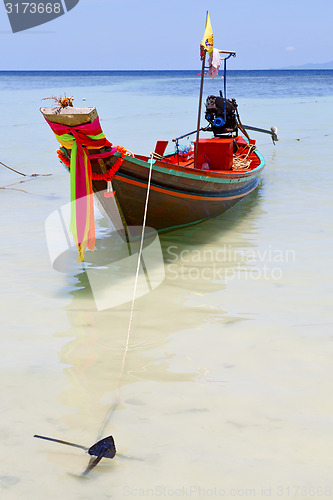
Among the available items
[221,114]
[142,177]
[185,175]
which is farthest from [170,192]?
[221,114]

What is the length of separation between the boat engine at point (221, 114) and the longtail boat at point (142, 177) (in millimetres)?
1113

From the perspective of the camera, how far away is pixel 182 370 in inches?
165

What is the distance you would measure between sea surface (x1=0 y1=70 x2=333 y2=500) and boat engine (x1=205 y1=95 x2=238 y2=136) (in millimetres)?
2675

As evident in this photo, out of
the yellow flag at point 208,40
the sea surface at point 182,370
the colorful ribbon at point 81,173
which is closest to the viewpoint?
the sea surface at point 182,370

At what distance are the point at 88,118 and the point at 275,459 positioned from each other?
3740 mm

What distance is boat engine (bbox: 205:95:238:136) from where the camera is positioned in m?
9.94

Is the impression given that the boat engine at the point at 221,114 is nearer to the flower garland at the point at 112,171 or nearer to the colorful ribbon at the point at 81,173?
the flower garland at the point at 112,171

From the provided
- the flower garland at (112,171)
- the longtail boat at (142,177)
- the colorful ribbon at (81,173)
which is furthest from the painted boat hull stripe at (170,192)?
the colorful ribbon at (81,173)

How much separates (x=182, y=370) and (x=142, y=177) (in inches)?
119

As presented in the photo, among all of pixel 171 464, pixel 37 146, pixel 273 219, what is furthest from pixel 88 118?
pixel 37 146

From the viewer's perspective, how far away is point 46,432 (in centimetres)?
345

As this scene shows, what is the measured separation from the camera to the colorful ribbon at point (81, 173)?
223 inches

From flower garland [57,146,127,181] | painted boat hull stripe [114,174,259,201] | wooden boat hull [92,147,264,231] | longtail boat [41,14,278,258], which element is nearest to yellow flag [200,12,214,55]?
longtail boat [41,14,278,258]

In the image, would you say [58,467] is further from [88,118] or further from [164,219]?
[164,219]
